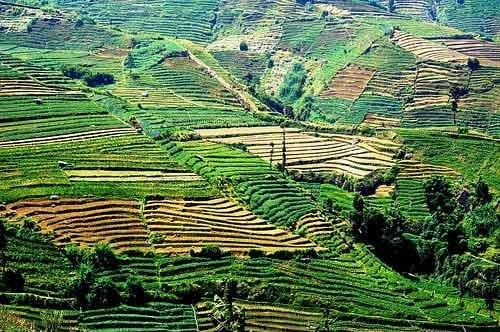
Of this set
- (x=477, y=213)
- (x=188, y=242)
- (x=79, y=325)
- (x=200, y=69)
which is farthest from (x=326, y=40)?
(x=79, y=325)

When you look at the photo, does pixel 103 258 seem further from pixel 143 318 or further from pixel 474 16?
pixel 474 16

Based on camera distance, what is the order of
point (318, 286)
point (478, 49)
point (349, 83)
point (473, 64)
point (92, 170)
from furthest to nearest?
point (478, 49) < point (349, 83) < point (473, 64) < point (92, 170) < point (318, 286)

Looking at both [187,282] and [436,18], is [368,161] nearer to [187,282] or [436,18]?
[187,282]

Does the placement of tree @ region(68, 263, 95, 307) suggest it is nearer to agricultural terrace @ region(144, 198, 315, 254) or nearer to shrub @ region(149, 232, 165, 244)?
agricultural terrace @ region(144, 198, 315, 254)

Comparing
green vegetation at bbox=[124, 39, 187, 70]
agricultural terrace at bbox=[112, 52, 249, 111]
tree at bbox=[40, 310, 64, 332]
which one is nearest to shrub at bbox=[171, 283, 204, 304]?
tree at bbox=[40, 310, 64, 332]

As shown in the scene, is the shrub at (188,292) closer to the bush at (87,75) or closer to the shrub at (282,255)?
the shrub at (282,255)

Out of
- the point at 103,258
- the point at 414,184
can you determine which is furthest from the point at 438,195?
the point at 103,258
